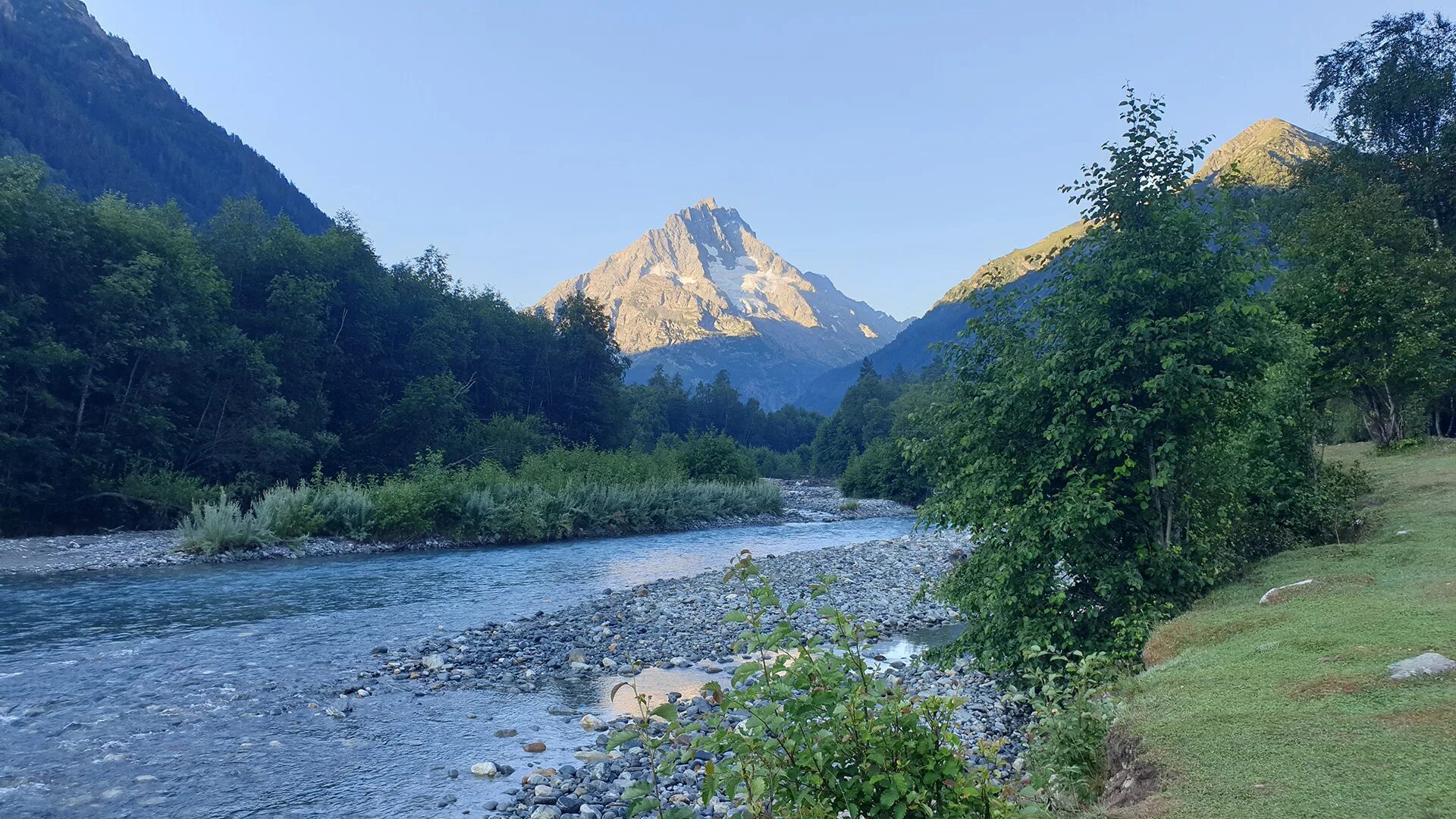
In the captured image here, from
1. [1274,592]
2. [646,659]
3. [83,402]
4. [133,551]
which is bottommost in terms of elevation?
[646,659]

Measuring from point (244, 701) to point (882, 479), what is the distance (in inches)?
2429

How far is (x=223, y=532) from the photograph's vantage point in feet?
87.3

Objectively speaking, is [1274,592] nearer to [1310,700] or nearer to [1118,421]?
[1118,421]

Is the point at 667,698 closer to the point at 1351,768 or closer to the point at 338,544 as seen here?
the point at 1351,768

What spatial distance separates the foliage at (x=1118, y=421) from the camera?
9305 millimetres

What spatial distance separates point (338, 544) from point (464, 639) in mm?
17913

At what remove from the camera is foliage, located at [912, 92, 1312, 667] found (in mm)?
9305

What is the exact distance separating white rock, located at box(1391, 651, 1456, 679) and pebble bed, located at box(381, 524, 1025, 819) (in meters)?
2.88

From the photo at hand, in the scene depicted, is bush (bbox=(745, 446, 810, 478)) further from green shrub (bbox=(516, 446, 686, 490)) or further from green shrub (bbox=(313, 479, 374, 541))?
green shrub (bbox=(313, 479, 374, 541))

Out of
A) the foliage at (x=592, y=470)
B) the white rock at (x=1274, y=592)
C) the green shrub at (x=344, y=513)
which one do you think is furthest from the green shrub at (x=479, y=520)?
the white rock at (x=1274, y=592)

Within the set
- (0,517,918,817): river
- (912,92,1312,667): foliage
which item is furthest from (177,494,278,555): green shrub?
(912,92,1312,667): foliage

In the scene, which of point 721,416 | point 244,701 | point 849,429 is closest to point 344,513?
point 244,701

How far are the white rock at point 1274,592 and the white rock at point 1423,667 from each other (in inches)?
125

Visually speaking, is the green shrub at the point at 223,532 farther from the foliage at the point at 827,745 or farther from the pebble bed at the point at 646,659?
the foliage at the point at 827,745
